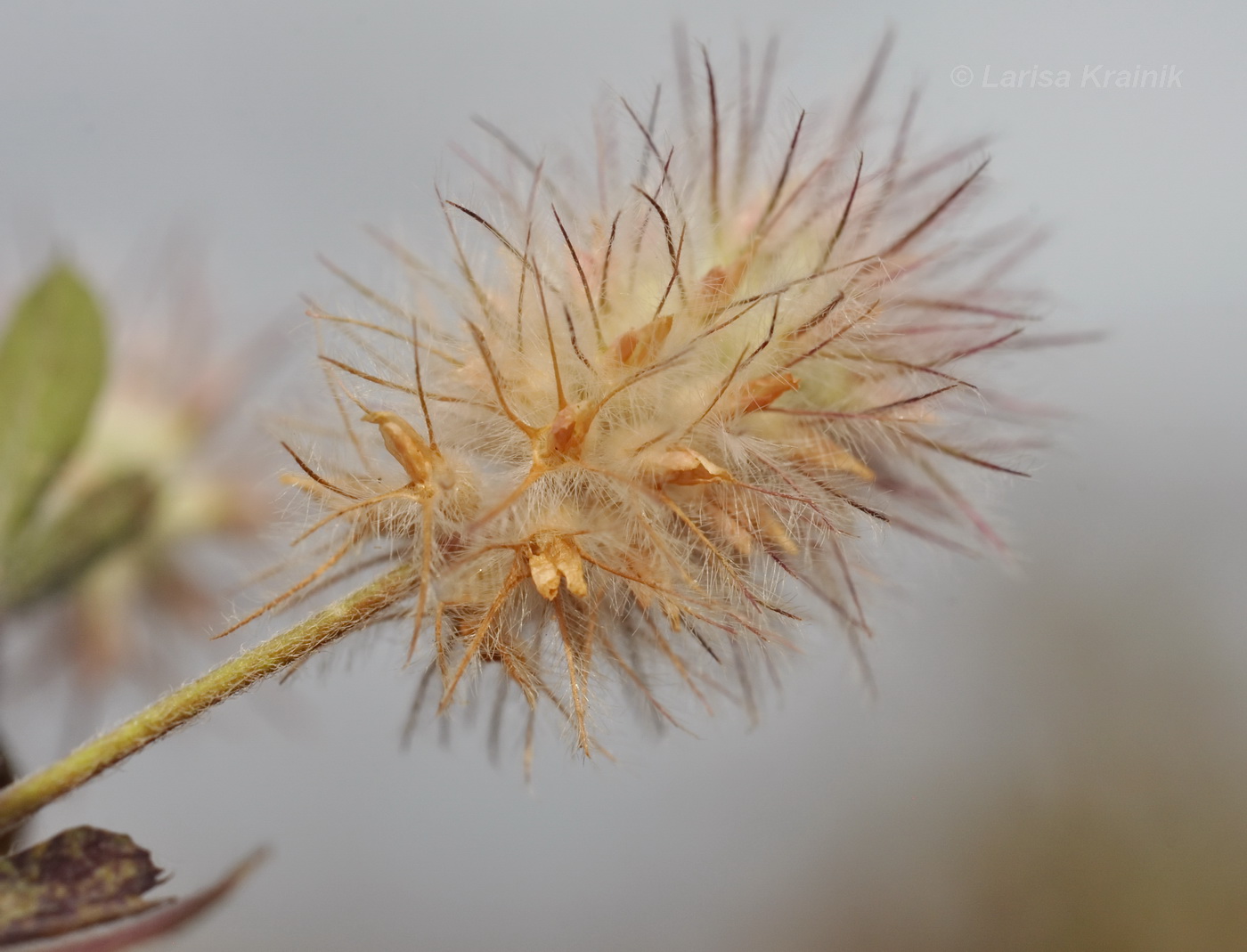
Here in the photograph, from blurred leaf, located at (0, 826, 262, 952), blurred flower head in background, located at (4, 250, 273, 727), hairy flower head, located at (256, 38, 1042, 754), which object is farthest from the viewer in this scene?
blurred flower head in background, located at (4, 250, 273, 727)

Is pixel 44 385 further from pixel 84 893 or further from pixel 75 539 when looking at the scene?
pixel 84 893

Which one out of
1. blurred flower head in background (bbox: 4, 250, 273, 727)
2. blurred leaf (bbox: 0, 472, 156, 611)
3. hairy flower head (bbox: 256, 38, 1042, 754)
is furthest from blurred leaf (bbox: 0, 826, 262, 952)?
blurred flower head in background (bbox: 4, 250, 273, 727)

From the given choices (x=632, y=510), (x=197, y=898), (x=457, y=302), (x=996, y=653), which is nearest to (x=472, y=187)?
(x=457, y=302)

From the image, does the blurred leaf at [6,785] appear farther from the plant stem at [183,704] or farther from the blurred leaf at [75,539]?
the blurred leaf at [75,539]

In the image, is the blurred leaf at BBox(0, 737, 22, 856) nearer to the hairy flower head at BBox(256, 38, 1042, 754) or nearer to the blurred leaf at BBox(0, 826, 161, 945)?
the blurred leaf at BBox(0, 826, 161, 945)

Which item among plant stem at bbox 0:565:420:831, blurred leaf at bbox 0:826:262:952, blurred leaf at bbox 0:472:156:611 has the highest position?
blurred leaf at bbox 0:472:156:611

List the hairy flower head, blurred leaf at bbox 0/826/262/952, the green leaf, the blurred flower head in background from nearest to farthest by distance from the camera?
blurred leaf at bbox 0/826/262/952 → the hairy flower head → the green leaf → the blurred flower head in background
